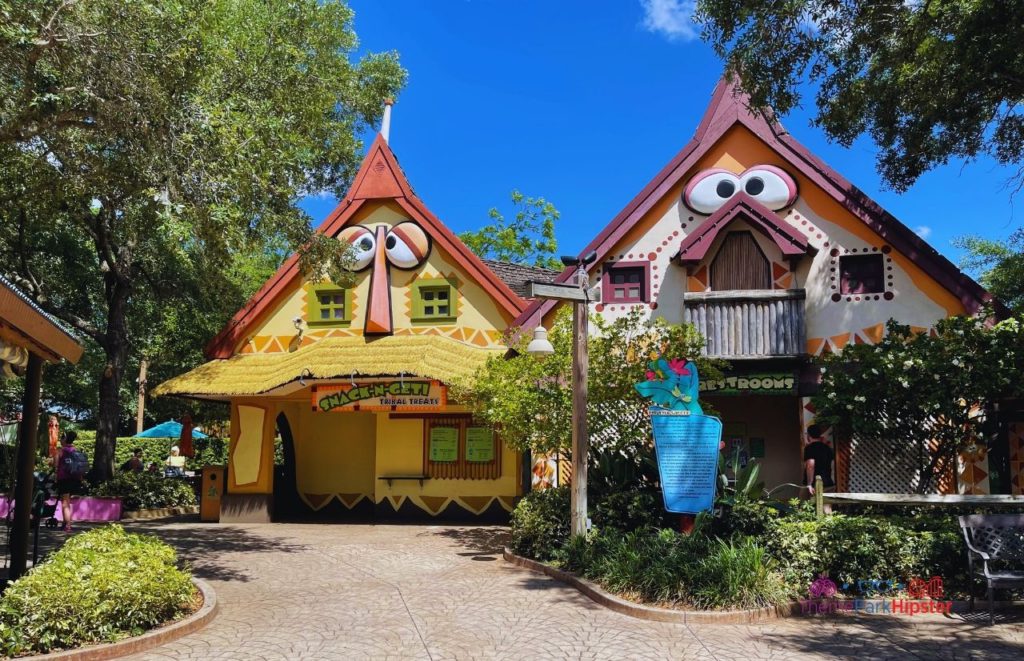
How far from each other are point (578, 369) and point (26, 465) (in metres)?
6.57

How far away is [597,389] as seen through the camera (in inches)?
478

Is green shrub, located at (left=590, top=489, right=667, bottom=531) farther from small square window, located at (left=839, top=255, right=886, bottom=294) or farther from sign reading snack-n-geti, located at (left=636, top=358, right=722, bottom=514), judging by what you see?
small square window, located at (left=839, top=255, right=886, bottom=294)

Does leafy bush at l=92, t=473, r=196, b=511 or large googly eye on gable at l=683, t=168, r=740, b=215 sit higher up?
large googly eye on gable at l=683, t=168, r=740, b=215

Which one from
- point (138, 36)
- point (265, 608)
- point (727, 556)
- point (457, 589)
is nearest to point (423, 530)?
point (457, 589)

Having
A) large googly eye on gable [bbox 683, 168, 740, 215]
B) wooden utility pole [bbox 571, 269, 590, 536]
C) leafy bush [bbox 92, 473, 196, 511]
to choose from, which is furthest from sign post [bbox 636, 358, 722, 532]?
leafy bush [bbox 92, 473, 196, 511]

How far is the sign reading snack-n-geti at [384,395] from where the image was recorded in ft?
50.8

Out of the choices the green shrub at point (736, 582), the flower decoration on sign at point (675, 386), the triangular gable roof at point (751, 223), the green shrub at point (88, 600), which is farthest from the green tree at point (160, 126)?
the green shrub at point (736, 582)

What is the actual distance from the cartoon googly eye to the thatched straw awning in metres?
1.73

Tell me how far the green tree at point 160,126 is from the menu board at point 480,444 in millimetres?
5150

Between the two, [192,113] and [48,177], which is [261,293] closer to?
[48,177]

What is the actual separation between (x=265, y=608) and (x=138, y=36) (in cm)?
680

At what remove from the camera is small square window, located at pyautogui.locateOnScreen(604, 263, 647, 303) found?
52.9 feet

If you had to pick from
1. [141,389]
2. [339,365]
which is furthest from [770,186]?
[141,389]

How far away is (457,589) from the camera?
968 cm
